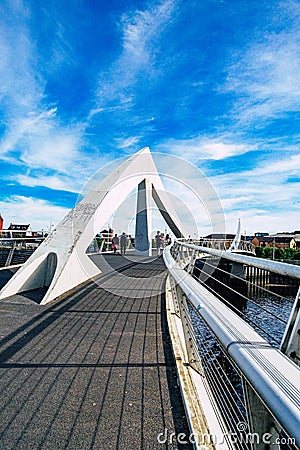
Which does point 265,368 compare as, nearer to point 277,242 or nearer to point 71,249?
point 71,249

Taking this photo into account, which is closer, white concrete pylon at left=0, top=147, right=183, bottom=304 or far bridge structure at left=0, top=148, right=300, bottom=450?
far bridge structure at left=0, top=148, right=300, bottom=450

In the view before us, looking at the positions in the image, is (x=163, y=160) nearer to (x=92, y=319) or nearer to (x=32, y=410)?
(x=92, y=319)

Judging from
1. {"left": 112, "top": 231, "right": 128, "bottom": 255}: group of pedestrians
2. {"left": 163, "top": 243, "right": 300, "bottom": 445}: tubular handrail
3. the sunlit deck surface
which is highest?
{"left": 112, "top": 231, "right": 128, "bottom": 255}: group of pedestrians

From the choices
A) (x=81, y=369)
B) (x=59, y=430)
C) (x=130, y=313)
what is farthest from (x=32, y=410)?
(x=130, y=313)

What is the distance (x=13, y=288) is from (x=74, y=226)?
8.47 feet

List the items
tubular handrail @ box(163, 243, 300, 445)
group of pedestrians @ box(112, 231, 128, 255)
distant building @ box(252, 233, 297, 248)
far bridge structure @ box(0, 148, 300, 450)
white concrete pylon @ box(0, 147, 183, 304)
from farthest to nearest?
distant building @ box(252, 233, 297, 248) < group of pedestrians @ box(112, 231, 128, 255) < white concrete pylon @ box(0, 147, 183, 304) < far bridge structure @ box(0, 148, 300, 450) < tubular handrail @ box(163, 243, 300, 445)

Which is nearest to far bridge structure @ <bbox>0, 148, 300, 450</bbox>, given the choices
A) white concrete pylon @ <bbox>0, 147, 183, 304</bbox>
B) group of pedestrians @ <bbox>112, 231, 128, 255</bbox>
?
white concrete pylon @ <bbox>0, 147, 183, 304</bbox>

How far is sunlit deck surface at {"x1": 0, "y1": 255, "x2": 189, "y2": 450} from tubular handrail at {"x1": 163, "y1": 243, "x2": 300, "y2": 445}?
43.0 inches

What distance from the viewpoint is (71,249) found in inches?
312

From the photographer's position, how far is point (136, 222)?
22391 millimetres

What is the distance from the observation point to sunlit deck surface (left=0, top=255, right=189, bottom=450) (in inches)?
87.3

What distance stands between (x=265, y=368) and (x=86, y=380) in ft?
7.77

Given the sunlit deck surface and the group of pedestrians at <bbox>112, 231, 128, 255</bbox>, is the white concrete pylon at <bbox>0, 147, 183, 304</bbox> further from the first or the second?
the group of pedestrians at <bbox>112, 231, 128, 255</bbox>

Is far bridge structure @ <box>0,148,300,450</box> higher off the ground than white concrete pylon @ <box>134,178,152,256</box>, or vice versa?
white concrete pylon @ <box>134,178,152,256</box>
